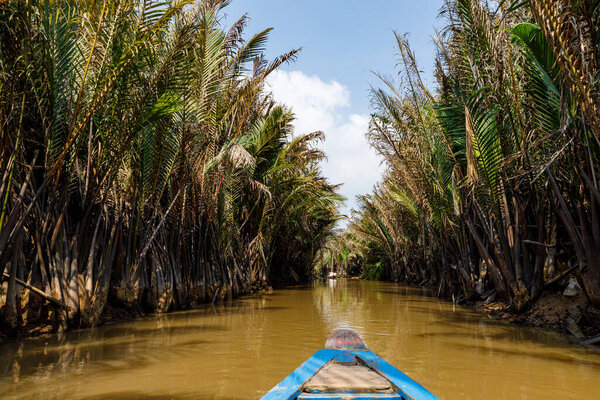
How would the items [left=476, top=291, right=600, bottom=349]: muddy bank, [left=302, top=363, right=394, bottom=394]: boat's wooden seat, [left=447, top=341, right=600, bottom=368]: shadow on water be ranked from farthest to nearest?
[left=476, top=291, right=600, bottom=349]: muddy bank
[left=447, top=341, right=600, bottom=368]: shadow on water
[left=302, top=363, right=394, bottom=394]: boat's wooden seat

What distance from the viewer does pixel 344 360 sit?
2.88m

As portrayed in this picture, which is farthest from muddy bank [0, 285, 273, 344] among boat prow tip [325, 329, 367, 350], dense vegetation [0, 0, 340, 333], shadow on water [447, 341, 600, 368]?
shadow on water [447, 341, 600, 368]

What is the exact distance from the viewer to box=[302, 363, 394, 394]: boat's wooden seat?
2172 millimetres

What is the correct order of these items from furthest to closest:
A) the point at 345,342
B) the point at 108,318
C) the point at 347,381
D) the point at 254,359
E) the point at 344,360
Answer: the point at 108,318, the point at 254,359, the point at 345,342, the point at 344,360, the point at 347,381

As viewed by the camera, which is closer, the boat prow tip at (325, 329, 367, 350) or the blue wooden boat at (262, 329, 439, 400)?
the blue wooden boat at (262, 329, 439, 400)

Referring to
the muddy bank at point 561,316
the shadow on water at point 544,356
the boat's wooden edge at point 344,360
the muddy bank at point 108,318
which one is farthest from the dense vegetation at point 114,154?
the muddy bank at point 561,316

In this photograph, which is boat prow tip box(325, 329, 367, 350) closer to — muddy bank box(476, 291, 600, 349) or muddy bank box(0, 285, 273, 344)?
muddy bank box(476, 291, 600, 349)

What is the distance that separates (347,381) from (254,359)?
6.68ft

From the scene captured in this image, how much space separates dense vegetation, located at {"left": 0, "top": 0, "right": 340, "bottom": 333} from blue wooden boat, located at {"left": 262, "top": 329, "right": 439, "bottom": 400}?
384 cm

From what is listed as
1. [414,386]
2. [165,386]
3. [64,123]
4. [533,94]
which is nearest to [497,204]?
[533,94]

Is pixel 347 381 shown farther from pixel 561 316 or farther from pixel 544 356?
pixel 561 316

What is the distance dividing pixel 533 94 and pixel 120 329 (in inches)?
289

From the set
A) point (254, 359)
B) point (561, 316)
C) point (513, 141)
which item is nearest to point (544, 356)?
point (561, 316)

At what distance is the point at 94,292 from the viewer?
5.58 metres
